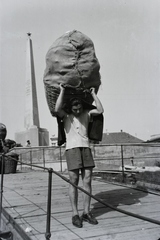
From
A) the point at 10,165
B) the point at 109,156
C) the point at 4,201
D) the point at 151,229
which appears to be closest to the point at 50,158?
the point at 109,156

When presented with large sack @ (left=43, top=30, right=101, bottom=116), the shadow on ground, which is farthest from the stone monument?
large sack @ (left=43, top=30, right=101, bottom=116)

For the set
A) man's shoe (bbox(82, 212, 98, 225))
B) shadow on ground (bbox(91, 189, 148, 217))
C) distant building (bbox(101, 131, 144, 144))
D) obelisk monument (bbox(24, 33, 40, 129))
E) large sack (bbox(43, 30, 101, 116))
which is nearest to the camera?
man's shoe (bbox(82, 212, 98, 225))

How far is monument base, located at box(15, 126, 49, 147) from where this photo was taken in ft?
65.3

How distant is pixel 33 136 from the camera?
2006 centimetres

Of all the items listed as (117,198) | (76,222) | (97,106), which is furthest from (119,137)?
(76,222)

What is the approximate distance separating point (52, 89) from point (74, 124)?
0.58 meters

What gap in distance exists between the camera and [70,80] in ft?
12.7

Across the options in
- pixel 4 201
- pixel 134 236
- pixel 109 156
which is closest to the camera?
pixel 134 236

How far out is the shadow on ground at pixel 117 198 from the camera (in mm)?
4473

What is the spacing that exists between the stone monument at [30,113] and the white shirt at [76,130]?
1616 centimetres

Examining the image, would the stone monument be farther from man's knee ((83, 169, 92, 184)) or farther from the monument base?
man's knee ((83, 169, 92, 184))

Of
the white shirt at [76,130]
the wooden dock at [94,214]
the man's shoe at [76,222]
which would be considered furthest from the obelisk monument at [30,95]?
the man's shoe at [76,222]

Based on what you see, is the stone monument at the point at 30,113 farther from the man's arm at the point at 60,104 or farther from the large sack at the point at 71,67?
the man's arm at the point at 60,104

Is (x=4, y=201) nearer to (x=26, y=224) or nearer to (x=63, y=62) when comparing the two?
(x=26, y=224)
